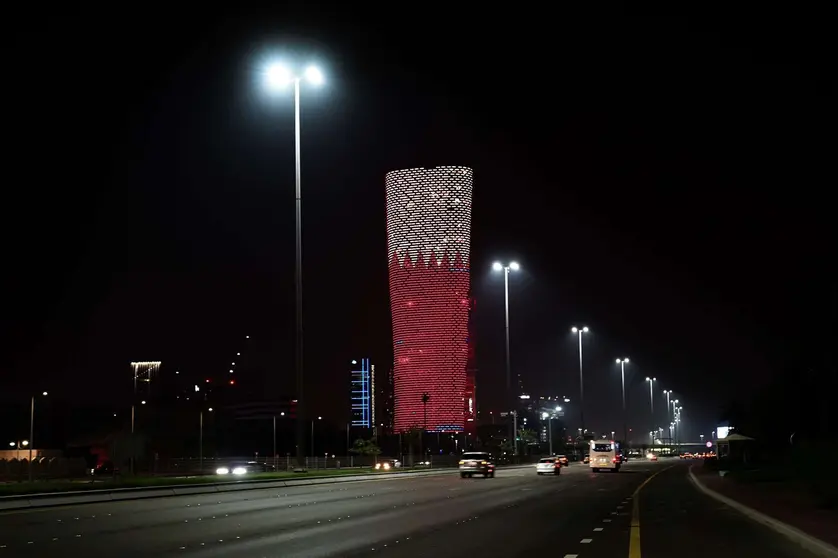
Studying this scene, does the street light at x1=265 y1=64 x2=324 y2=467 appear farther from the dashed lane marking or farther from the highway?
the dashed lane marking

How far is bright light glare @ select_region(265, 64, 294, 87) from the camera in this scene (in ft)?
146

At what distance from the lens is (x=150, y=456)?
9681 cm

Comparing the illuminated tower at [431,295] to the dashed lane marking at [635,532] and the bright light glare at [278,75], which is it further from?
the dashed lane marking at [635,532]

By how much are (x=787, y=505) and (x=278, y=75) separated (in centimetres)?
2744

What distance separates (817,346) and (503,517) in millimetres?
31438

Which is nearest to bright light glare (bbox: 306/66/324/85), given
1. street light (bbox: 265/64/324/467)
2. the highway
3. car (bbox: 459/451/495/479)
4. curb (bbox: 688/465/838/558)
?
street light (bbox: 265/64/324/467)

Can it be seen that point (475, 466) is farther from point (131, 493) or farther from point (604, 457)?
point (131, 493)

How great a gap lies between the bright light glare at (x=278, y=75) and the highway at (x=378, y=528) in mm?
18257

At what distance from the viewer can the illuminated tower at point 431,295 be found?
7136 inches

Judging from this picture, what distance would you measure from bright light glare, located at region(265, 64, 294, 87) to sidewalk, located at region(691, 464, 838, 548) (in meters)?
25.3

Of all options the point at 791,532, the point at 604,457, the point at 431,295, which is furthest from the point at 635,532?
the point at 431,295

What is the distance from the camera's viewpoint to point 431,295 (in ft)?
593

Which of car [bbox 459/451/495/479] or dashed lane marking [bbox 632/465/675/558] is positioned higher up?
dashed lane marking [bbox 632/465/675/558]

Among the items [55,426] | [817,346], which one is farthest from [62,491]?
[55,426]
